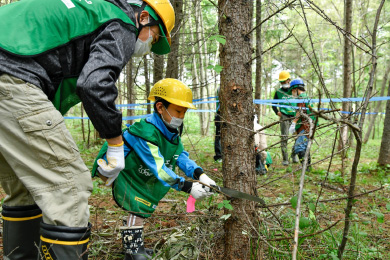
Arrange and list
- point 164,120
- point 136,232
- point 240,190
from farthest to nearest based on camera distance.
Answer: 1. point 164,120
2. point 136,232
3. point 240,190

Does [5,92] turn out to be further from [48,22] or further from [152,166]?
[152,166]

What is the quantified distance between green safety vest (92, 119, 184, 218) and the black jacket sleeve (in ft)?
2.58

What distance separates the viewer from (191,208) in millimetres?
2180

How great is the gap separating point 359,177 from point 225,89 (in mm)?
4135

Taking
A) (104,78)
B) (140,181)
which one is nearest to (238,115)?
(104,78)

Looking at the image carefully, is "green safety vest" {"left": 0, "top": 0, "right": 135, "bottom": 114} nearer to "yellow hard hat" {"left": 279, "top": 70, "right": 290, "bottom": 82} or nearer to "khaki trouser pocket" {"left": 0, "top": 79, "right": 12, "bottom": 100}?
"khaki trouser pocket" {"left": 0, "top": 79, "right": 12, "bottom": 100}

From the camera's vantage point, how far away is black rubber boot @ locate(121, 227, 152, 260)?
234 centimetres

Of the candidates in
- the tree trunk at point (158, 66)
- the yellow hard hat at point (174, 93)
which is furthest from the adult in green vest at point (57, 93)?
the tree trunk at point (158, 66)

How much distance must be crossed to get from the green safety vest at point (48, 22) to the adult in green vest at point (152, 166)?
37.5 inches

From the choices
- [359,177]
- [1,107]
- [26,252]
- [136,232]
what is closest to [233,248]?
[136,232]

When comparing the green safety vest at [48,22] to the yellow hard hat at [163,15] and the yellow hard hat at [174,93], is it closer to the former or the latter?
the yellow hard hat at [163,15]

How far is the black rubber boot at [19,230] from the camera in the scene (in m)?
1.89

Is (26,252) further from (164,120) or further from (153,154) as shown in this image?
(164,120)

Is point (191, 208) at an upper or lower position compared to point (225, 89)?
lower
